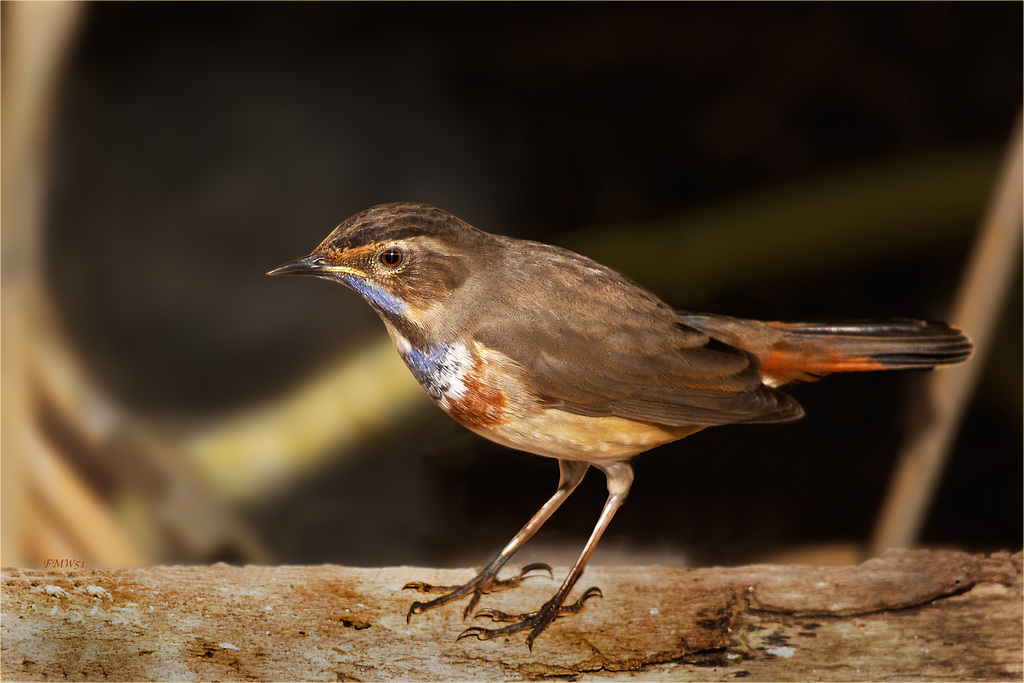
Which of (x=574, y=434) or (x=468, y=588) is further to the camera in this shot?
(x=468, y=588)

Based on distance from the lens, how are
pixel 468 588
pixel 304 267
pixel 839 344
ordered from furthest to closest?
pixel 468 588 < pixel 839 344 < pixel 304 267

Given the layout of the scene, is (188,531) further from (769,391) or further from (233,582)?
(769,391)

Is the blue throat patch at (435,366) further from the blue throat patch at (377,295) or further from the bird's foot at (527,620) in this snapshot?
the bird's foot at (527,620)

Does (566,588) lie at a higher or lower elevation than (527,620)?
higher

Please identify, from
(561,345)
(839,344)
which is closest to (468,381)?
(561,345)

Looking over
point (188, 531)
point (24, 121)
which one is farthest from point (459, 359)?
point (24, 121)

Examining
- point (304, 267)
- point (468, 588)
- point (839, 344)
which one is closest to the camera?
point (304, 267)

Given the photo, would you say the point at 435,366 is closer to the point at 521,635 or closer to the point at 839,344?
the point at 521,635

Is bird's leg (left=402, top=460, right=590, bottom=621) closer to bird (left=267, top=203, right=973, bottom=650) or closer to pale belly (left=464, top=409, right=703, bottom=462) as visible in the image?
bird (left=267, top=203, right=973, bottom=650)
